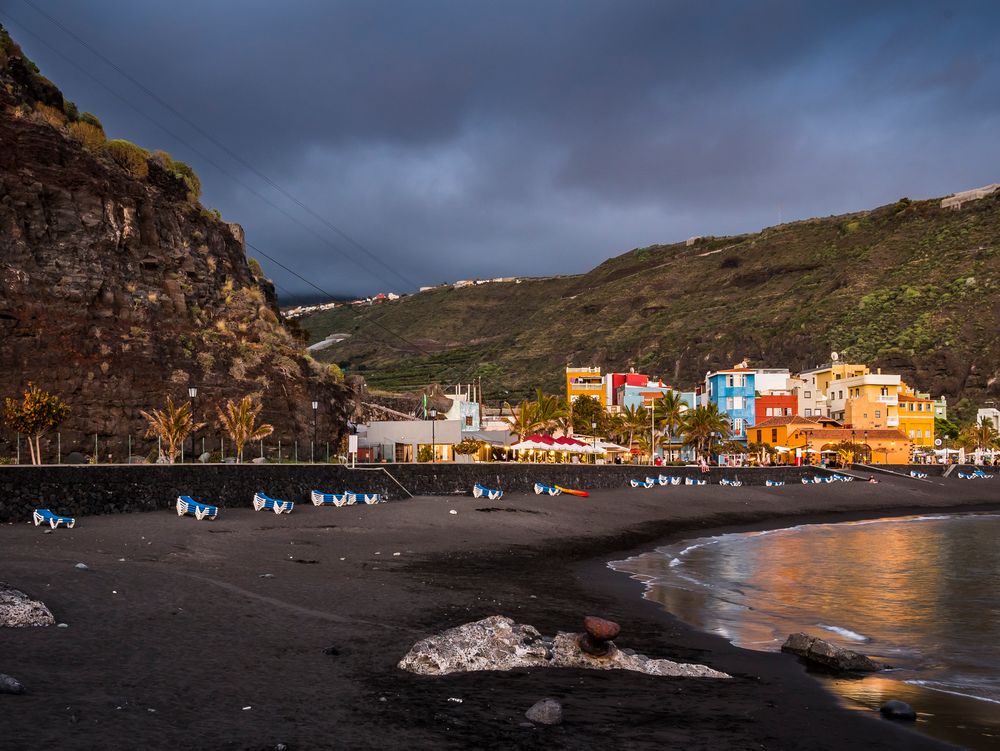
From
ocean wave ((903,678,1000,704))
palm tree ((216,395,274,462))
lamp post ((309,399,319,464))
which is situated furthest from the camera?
lamp post ((309,399,319,464))

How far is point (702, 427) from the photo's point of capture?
279 ft

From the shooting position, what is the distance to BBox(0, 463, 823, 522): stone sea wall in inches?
1051

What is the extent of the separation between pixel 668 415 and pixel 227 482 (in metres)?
63.8

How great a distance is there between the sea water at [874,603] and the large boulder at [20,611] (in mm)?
11412

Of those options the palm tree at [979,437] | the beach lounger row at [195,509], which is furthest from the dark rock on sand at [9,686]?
the palm tree at [979,437]

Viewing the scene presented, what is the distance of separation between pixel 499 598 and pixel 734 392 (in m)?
93.4

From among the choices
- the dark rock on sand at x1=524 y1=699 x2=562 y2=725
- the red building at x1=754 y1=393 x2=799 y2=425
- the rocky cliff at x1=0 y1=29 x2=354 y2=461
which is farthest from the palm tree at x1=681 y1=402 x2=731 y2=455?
the dark rock on sand at x1=524 y1=699 x2=562 y2=725

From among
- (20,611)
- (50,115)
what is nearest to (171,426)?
(50,115)

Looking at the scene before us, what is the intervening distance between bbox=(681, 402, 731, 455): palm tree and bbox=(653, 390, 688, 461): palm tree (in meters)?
1.13

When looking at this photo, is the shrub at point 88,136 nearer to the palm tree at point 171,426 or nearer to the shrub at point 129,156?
the shrub at point 129,156

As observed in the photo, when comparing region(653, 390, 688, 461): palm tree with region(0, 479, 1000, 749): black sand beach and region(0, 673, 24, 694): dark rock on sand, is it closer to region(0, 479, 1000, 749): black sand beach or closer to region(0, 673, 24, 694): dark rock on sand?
region(0, 479, 1000, 749): black sand beach

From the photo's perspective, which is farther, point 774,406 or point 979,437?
point 774,406

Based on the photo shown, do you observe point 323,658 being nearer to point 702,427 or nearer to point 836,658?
point 836,658

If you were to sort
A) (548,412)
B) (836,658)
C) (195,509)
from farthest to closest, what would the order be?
(548,412) < (195,509) < (836,658)
